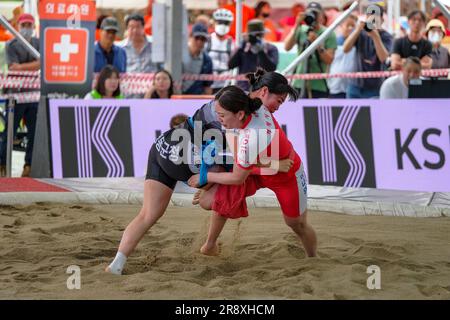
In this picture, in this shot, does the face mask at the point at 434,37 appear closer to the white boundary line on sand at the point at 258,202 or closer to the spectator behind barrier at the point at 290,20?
the spectator behind barrier at the point at 290,20

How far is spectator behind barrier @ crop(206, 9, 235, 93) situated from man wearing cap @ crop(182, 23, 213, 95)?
80 centimetres

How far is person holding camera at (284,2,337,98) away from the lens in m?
12.1

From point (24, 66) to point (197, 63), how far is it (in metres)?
2.25

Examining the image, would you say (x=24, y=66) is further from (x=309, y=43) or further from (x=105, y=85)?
(x=309, y=43)

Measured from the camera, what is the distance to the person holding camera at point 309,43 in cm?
1211

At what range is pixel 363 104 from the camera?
371 inches

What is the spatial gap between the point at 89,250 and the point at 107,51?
585 cm

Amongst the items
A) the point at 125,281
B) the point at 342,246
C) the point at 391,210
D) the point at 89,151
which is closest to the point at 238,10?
the point at 89,151

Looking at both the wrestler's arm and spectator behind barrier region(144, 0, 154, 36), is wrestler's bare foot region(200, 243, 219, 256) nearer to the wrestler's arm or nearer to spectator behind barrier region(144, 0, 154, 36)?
the wrestler's arm

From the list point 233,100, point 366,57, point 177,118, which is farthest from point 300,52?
point 233,100

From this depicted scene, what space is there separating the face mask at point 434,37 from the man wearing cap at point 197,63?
3.09 m

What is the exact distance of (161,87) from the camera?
1083cm

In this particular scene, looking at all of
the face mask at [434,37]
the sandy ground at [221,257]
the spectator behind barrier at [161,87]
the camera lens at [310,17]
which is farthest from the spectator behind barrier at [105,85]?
the face mask at [434,37]
